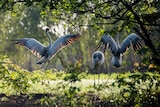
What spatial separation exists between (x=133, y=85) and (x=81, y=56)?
2836cm

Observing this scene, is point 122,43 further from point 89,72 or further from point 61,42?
point 61,42

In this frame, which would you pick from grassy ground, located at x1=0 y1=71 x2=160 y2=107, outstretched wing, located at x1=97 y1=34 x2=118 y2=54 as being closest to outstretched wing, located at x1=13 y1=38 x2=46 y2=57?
grassy ground, located at x1=0 y1=71 x2=160 y2=107

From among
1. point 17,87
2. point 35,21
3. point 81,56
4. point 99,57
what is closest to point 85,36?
point 81,56

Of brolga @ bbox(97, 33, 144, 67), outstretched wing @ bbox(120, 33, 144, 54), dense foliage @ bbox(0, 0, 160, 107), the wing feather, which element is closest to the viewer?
dense foliage @ bbox(0, 0, 160, 107)

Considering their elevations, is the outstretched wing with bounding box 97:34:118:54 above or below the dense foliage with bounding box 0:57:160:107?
above

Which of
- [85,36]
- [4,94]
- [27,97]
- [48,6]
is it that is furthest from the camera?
[85,36]

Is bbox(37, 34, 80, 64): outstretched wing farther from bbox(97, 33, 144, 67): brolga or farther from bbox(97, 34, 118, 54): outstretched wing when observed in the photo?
bbox(97, 34, 118, 54): outstretched wing

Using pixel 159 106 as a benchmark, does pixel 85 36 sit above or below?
above

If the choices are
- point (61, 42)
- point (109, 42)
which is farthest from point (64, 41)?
point (109, 42)

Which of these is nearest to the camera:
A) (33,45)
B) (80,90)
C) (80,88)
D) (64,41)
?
(80,90)

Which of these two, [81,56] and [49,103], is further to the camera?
[81,56]

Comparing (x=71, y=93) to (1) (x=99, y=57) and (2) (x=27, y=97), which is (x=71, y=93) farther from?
(1) (x=99, y=57)

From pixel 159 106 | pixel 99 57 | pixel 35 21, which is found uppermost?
pixel 35 21

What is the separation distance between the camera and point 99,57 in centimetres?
1149
